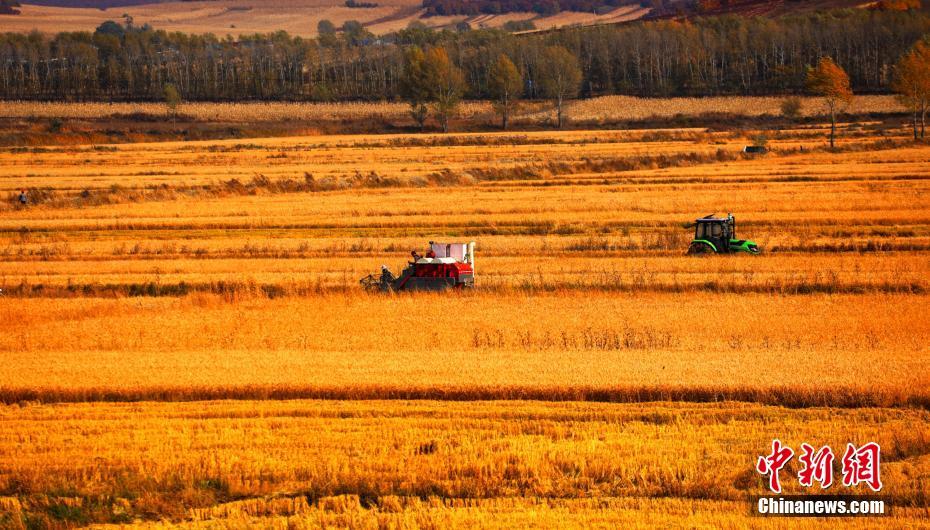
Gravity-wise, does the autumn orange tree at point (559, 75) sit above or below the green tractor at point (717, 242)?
above

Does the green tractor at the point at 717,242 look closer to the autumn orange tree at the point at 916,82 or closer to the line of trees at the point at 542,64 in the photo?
the autumn orange tree at the point at 916,82

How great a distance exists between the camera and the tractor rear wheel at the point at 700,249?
35.3 metres

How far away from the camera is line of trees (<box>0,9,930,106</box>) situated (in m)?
148

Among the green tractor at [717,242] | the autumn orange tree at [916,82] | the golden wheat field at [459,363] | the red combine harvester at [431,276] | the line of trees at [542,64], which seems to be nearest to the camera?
the golden wheat field at [459,363]

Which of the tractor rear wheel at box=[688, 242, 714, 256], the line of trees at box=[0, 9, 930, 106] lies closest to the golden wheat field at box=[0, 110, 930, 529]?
the tractor rear wheel at box=[688, 242, 714, 256]

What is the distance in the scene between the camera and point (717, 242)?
116 ft

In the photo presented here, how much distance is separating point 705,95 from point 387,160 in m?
71.7

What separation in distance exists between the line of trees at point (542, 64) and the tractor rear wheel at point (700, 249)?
10421cm

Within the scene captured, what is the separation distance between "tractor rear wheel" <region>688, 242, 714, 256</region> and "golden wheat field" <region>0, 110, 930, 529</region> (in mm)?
526

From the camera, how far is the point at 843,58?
497ft

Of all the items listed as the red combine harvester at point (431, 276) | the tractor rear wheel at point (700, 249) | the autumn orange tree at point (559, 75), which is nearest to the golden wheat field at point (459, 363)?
the tractor rear wheel at point (700, 249)

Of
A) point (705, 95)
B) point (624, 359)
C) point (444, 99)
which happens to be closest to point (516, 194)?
point (624, 359)

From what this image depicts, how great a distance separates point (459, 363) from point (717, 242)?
636 inches

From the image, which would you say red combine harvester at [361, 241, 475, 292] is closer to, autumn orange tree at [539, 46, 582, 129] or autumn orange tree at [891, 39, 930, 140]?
autumn orange tree at [891, 39, 930, 140]
